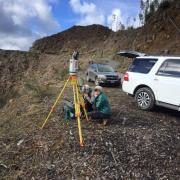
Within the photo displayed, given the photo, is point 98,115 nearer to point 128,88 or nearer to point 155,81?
point 155,81

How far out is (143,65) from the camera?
13289 mm

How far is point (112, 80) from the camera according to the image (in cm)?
2252

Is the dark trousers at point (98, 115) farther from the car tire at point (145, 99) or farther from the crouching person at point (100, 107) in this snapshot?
the car tire at point (145, 99)

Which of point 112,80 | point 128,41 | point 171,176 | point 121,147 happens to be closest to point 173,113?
point 121,147

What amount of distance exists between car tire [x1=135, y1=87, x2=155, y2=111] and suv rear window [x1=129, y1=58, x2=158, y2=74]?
0.68m

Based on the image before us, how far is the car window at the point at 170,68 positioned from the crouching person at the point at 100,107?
2611mm

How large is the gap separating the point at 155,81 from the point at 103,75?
33.6 ft

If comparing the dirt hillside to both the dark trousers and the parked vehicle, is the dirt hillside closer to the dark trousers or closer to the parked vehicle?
the dark trousers

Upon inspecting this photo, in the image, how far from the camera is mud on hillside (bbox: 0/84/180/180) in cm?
824

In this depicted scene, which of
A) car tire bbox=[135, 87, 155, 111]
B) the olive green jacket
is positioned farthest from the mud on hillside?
car tire bbox=[135, 87, 155, 111]

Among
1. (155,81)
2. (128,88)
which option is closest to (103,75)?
(128,88)

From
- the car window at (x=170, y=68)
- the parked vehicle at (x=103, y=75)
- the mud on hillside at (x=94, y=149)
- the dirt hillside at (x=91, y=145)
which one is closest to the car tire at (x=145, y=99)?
the dirt hillside at (x=91, y=145)

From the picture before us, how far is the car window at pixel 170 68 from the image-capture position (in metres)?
11.9

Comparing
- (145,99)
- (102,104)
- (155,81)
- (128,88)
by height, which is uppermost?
(155,81)
